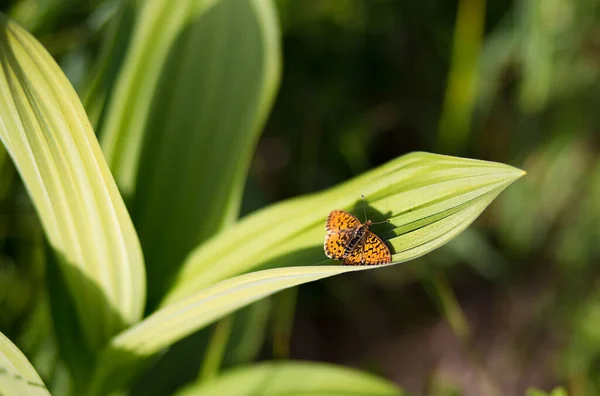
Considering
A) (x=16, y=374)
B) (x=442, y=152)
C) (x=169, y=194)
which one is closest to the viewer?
(x=16, y=374)

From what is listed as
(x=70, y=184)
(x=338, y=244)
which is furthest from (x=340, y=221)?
(x=70, y=184)

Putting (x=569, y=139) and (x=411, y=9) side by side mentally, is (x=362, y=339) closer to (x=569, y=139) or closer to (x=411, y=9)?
(x=569, y=139)

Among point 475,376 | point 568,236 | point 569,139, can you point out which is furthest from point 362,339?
point 569,139

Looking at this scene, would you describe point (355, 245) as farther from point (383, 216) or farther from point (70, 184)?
point (70, 184)

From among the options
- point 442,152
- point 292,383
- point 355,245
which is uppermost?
point 355,245

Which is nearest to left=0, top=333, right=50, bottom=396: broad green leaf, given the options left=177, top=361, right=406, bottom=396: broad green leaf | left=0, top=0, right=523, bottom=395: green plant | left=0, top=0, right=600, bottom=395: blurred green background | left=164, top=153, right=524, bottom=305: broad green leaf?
left=0, top=0, right=523, bottom=395: green plant

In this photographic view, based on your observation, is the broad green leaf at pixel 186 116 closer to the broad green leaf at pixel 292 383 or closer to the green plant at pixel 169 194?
the green plant at pixel 169 194

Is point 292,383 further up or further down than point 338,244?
further down

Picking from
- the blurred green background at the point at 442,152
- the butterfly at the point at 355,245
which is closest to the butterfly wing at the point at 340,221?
the butterfly at the point at 355,245
